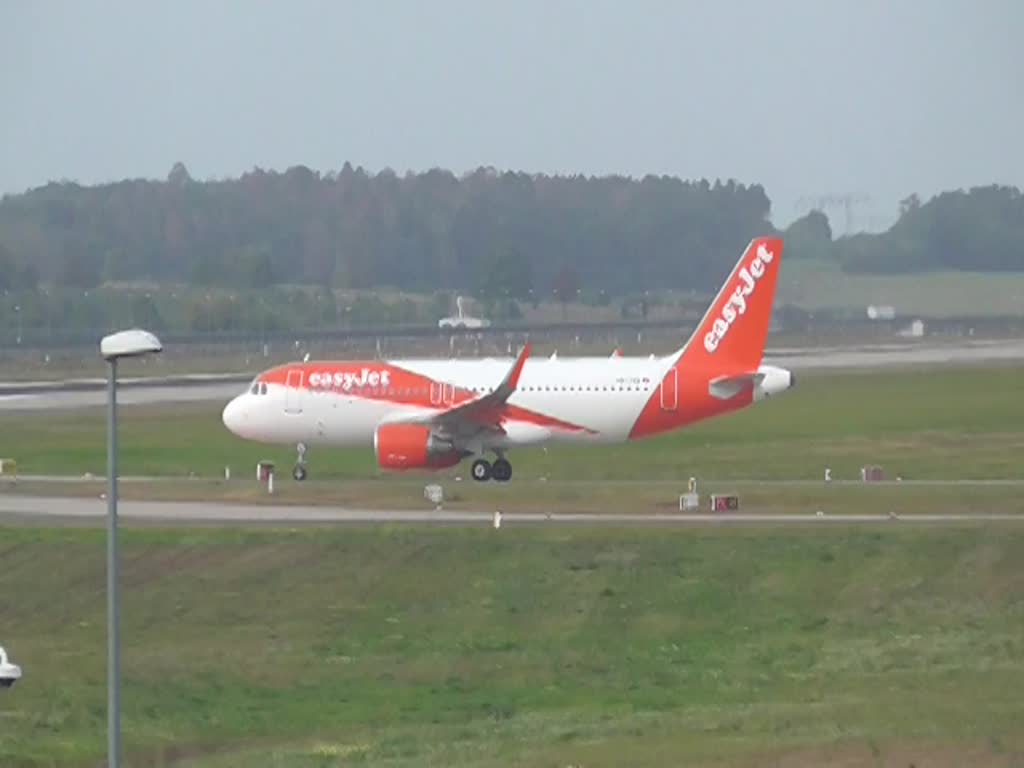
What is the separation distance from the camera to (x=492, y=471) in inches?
2205

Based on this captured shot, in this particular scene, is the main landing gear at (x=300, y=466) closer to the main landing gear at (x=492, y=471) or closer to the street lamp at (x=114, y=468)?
the main landing gear at (x=492, y=471)

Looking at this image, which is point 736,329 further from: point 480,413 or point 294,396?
point 294,396

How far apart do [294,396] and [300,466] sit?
220 cm

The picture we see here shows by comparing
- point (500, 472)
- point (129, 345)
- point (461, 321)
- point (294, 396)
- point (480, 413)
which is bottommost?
point (500, 472)

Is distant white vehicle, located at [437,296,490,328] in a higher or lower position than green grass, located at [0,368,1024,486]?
higher

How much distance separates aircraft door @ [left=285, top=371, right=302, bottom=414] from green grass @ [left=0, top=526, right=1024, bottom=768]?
1302 centimetres

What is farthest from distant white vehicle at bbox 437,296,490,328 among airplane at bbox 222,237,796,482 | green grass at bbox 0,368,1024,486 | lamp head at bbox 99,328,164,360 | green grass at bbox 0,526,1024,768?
lamp head at bbox 99,328,164,360

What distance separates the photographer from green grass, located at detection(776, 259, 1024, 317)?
141 metres

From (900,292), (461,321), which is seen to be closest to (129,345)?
(461,321)

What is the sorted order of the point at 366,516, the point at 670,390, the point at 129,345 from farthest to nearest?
the point at 670,390 < the point at 366,516 < the point at 129,345

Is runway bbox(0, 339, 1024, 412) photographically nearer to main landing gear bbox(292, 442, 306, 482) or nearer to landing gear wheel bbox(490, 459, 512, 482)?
main landing gear bbox(292, 442, 306, 482)

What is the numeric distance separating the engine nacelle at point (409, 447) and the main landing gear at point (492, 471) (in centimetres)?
148

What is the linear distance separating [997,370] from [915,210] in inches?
2643

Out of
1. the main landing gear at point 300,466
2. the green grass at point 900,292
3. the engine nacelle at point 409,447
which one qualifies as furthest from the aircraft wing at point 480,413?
the green grass at point 900,292
